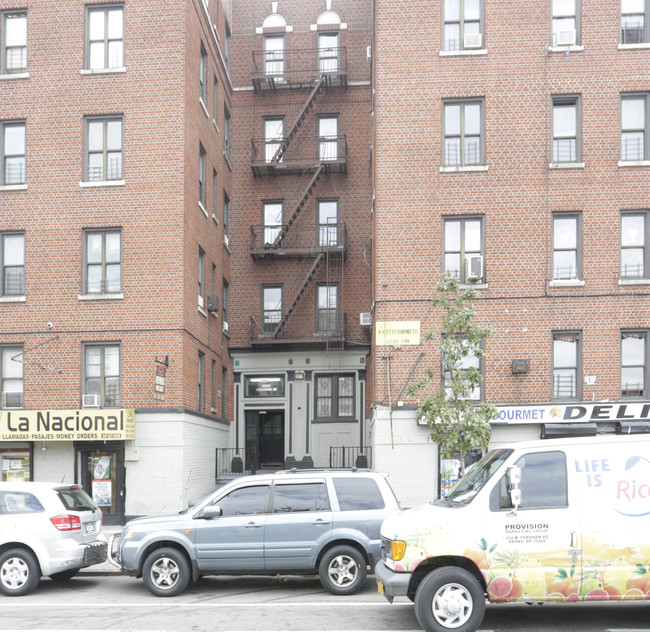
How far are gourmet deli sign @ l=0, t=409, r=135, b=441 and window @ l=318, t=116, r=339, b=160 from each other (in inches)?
503

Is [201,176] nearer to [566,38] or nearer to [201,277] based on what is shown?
[201,277]

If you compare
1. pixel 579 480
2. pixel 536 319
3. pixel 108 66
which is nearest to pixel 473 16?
pixel 536 319

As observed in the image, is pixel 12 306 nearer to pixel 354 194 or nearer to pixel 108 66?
pixel 108 66

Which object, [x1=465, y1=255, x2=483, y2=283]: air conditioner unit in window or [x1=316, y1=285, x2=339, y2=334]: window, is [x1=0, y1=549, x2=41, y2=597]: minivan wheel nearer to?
[x1=465, y1=255, x2=483, y2=283]: air conditioner unit in window

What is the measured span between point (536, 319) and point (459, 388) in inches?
214

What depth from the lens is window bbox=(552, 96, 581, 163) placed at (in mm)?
20516

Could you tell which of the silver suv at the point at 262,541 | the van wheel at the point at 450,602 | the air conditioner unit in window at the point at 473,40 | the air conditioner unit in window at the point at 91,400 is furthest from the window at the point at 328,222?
the van wheel at the point at 450,602

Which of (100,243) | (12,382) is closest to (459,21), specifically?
(100,243)

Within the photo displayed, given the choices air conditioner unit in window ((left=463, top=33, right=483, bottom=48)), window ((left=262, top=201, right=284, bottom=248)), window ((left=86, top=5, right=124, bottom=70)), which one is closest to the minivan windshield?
air conditioner unit in window ((left=463, top=33, right=483, bottom=48))

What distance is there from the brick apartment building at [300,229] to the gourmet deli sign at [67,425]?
7.94 m

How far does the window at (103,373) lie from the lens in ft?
67.6

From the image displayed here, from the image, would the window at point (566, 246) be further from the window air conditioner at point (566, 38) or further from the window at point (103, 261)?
the window at point (103, 261)

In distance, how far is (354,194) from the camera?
92.2 ft

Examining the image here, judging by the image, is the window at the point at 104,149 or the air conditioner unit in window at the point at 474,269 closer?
the air conditioner unit in window at the point at 474,269
